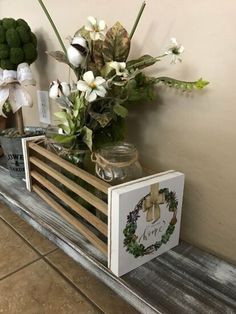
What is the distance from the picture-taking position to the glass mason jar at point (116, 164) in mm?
523

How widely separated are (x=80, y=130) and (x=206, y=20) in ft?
0.95

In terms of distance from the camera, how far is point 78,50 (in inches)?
20.1

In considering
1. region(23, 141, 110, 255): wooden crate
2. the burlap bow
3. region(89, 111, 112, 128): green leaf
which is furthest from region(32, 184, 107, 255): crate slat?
region(89, 111, 112, 128): green leaf

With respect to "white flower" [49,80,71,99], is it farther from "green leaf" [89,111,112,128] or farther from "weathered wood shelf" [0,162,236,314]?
"weathered wood shelf" [0,162,236,314]

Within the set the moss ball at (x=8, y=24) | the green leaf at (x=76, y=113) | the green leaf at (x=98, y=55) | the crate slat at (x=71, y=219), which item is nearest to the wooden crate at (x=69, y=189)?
the crate slat at (x=71, y=219)

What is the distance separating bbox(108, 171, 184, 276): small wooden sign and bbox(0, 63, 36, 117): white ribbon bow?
1.45ft

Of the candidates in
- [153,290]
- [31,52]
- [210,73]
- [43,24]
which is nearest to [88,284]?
[153,290]

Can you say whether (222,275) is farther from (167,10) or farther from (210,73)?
(167,10)

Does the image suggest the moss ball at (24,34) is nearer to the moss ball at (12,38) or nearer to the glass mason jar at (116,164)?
the moss ball at (12,38)

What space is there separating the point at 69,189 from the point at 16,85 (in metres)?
0.35

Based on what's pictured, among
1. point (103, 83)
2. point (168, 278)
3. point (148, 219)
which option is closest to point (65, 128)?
point (103, 83)

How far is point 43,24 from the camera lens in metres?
0.83

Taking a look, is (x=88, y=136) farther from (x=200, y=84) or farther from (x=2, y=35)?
(x=2, y=35)

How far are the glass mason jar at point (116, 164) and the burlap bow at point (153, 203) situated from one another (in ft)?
0.20
